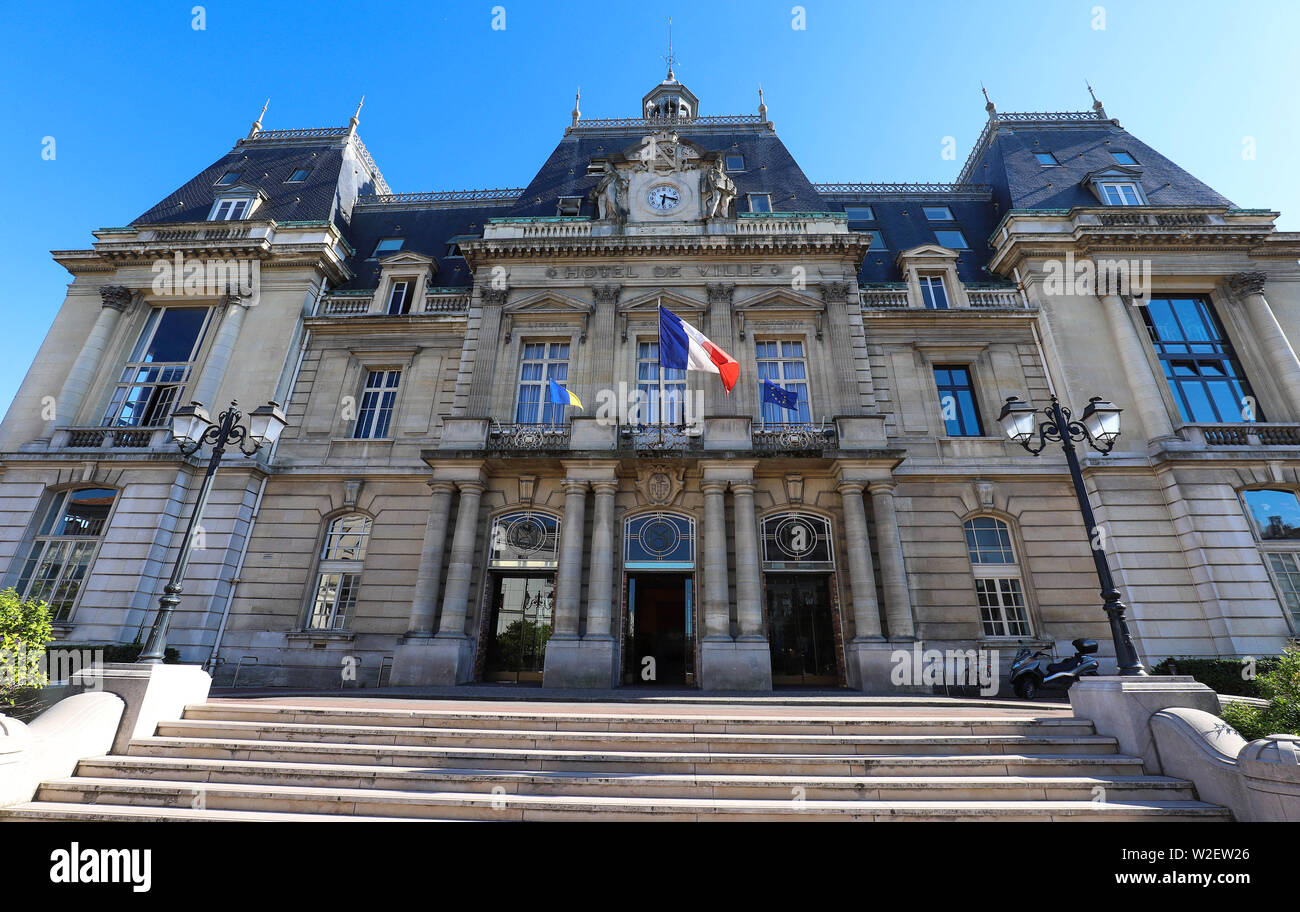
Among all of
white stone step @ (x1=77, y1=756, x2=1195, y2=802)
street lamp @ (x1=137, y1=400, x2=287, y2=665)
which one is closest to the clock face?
street lamp @ (x1=137, y1=400, x2=287, y2=665)

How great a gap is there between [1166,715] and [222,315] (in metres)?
26.6

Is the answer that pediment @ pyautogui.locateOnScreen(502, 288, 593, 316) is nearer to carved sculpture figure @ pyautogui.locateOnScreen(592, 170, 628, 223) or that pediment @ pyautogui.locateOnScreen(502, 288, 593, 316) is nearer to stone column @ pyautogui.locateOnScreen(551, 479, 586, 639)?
carved sculpture figure @ pyautogui.locateOnScreen(592, 170, 628, 223)

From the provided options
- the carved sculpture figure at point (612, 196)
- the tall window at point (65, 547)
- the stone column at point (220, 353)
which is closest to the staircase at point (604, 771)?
the tall window at point (65, 547)

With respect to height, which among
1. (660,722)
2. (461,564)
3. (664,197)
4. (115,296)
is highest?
(664,197)

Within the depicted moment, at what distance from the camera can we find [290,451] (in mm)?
18188

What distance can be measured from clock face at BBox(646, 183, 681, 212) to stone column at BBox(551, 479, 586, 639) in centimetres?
1114

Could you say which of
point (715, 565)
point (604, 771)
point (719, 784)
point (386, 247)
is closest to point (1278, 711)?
point (719, 784)

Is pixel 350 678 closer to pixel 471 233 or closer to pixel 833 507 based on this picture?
pixel 833 507

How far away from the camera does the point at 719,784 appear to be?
21.3 ft

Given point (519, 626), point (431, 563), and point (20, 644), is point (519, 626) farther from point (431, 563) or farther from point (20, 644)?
point (20, 644)

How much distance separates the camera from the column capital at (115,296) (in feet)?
64.0

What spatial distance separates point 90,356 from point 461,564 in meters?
15.9

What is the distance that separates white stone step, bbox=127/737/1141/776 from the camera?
22.8ft
